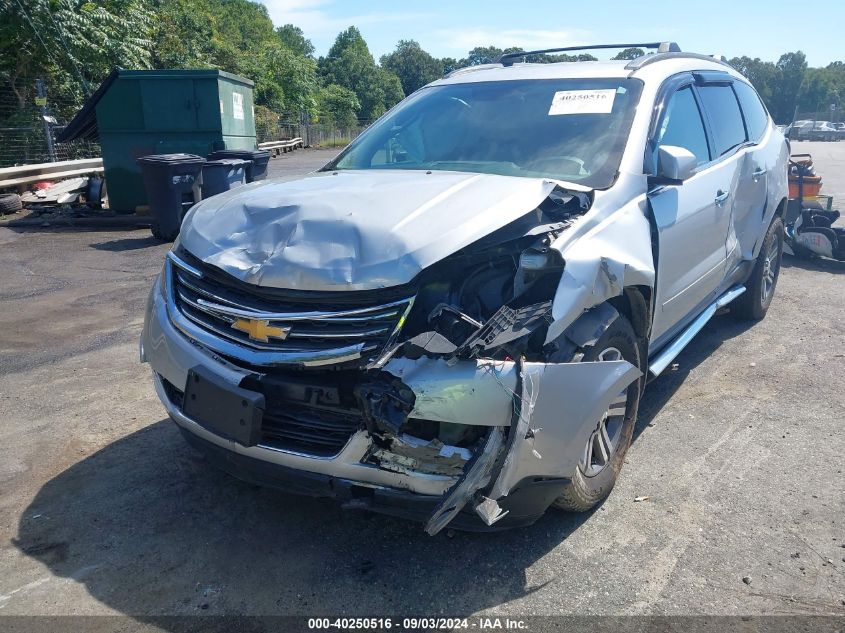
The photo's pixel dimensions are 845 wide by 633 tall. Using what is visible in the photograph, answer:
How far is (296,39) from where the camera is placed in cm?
10094

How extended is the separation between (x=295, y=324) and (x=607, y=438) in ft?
5.11

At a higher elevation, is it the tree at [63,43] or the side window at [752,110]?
the tree at [63,43]

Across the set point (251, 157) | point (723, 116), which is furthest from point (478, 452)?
point (251, 157)

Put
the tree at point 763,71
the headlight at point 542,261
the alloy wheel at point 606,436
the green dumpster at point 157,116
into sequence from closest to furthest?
the headlight at point 542,261 < the alloy wheel at point 606,436 < the green dumpster at point 157,116 < the tree at point 763,71

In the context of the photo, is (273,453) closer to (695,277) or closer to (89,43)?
(695,277)

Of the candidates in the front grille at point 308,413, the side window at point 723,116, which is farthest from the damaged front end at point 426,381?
the side window at point 723,116

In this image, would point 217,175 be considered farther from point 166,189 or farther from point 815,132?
point 815,132

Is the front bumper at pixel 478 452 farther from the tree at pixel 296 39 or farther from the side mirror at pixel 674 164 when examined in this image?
the tree at pixel 296 39

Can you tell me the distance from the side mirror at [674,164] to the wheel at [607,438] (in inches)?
32.6

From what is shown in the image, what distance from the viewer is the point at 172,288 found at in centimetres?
318

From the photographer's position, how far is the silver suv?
251cm

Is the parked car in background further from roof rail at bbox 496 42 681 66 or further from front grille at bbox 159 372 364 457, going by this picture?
front grille at bbox 159 372 364 457

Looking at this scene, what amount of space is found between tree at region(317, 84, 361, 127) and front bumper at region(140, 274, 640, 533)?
53.7 m

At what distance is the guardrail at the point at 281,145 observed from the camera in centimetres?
3293
